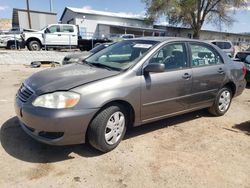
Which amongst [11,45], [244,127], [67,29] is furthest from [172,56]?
[11,45]

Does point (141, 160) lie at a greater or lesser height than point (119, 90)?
lesser

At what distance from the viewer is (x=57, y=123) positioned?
3.13 meters

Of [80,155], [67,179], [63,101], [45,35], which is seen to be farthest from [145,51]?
[45,35]

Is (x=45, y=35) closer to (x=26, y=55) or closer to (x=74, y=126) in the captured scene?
(x=26, y=55)

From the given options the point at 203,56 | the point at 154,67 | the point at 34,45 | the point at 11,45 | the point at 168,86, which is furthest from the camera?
the point at 11,45

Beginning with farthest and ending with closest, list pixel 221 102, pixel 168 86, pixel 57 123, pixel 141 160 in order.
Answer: pixel 221 102 < pixel 168 86 < pixel 141 160 < pixel 57 123

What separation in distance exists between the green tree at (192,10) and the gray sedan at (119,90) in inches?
1162

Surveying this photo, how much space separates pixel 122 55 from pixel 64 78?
1.21 metres

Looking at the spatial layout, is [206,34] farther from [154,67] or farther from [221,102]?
[154,67]

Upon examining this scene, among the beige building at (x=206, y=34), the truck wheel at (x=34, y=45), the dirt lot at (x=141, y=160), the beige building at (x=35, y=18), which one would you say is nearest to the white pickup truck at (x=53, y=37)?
the truck wheel at (x=34, y=45)

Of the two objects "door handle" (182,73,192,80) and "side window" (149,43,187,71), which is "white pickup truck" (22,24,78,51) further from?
"door handle" (182,73,192,80)

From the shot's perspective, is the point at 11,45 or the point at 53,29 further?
the point at 11,45

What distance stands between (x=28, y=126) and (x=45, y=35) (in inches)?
655

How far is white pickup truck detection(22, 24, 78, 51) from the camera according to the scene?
1808 centimetres
